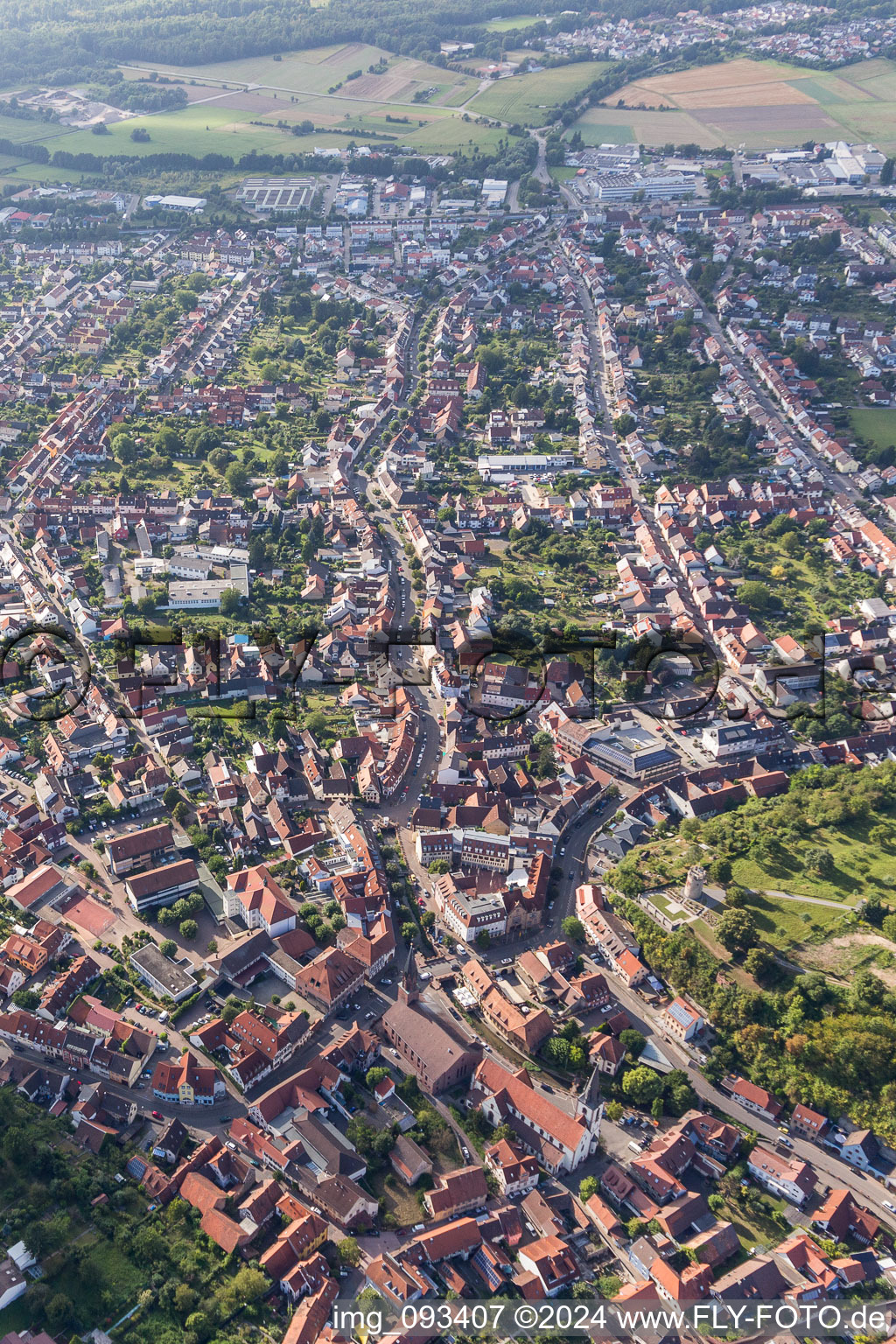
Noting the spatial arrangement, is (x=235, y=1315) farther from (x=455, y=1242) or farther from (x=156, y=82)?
(x=156, y=82)

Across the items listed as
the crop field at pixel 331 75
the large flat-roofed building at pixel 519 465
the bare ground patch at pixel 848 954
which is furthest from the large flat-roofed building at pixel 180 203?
the bare ground patch at pixel 848 954

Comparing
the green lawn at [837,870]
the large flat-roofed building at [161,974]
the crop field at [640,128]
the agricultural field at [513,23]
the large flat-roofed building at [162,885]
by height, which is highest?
the agricultural field at [513,23]

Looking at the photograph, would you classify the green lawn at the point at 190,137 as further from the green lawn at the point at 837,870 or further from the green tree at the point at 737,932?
the green tree at the point at 737,932

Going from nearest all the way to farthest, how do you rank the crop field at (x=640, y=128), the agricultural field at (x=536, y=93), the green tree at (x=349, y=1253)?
the green tree at (x=349, y=1253) < the crop field at (x=640, y=128) < the agricultural field at (x=536, y=93)

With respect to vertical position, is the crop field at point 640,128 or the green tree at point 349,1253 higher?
the crop field at point 640,128

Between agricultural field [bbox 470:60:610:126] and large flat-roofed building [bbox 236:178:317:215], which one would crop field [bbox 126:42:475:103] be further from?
large flat-roofed building [bbox 236:178:317:215]

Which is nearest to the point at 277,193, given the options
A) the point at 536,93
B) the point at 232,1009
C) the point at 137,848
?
the point at 536,93

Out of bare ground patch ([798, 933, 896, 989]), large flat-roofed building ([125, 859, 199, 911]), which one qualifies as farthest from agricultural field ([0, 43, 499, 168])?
bare ground patch ([798, 933, 896, 989])
